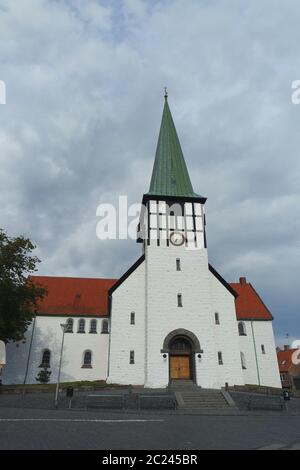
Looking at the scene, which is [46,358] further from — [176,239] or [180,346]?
[176,239]

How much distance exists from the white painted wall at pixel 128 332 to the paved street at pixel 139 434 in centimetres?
1548

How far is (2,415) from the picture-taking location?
52.7 ft

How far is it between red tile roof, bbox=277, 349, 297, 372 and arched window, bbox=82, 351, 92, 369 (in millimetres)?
48630

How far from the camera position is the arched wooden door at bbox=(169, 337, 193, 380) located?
3034 cm

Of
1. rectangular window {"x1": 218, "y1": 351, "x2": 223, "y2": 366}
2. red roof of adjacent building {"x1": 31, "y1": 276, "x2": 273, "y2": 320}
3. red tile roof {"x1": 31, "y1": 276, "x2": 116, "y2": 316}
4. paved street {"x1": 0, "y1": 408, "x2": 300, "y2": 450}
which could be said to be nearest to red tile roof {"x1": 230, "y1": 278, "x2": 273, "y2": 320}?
red roof of adjacent building {"x1": 31, "y1": 276, "x2": 273, "y2": 320}

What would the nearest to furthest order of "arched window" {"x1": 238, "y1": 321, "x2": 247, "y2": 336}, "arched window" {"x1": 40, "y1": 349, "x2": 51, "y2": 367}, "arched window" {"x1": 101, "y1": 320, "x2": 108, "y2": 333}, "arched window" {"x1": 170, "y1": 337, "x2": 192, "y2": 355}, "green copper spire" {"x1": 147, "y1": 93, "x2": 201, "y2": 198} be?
"arched window" {"x1": 170, "y1": 337, "x2": 192, "y2": 355}, "arched window" {"x1": 40, "y1": 349, "x2": 51, "y2": 367}, "green copper spire" {"x1": 147, "y1": 93, "x2": 201, "y2": 198}, "arched window" {"x1": 101, "y1": 320, "x2": 108, "y2": 333}, "arched window" {"x1": 238, "y1": 321, "x2": 247, "y2": 336}

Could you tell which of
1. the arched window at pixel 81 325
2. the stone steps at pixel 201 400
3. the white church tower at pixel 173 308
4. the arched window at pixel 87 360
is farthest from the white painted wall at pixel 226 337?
the arched window at pixel 81 325

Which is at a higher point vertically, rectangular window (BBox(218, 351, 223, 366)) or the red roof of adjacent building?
the red roof of adjacent building

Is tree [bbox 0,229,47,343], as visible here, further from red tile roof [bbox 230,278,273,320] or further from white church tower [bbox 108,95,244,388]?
red tile roof [bbox 230,278,273,320]

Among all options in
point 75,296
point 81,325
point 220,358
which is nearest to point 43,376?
point 81,325

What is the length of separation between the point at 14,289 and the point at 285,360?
205 feet
